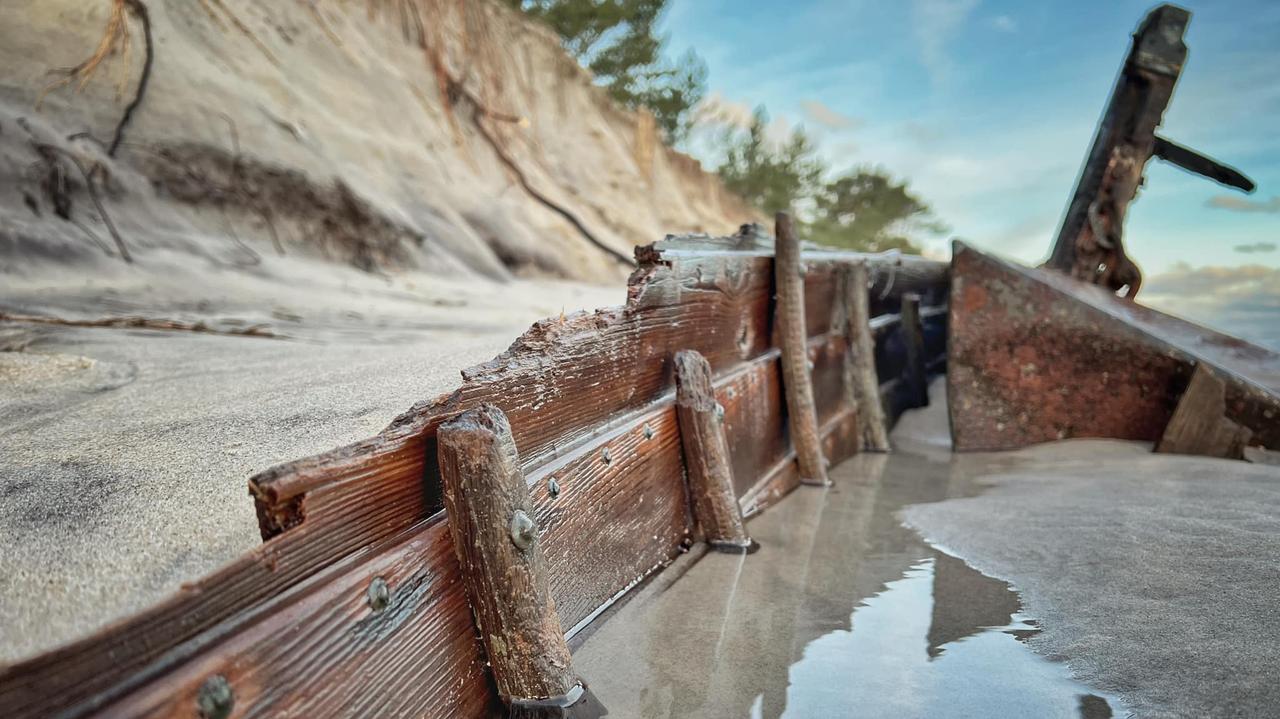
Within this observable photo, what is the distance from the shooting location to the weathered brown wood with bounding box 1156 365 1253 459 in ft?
9.97

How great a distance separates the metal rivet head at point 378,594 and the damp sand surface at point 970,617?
51 cm

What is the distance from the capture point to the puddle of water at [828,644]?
1403mm

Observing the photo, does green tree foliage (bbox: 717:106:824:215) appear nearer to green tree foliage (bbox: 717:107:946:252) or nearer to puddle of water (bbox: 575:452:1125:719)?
green tree foliage (bbox: 717:107:946:252)

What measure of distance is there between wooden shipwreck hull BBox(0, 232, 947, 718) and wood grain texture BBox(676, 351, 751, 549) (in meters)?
0.04

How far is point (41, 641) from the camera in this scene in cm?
81

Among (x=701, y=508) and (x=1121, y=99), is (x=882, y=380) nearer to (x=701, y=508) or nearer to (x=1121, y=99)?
(x=1121, y=99)

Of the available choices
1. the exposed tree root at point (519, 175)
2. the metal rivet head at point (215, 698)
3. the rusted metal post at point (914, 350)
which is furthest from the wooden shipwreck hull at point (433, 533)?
the exposed tree root at point (519, 175)

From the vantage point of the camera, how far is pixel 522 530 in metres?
1.34

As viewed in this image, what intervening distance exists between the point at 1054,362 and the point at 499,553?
3.31 m

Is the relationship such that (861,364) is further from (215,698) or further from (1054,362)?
(215,698)

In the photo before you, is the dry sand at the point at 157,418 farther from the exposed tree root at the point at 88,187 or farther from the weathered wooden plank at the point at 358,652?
the exposed tree root at the point at 88,187

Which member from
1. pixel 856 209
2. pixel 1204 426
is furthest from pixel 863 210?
pixel 1204 426

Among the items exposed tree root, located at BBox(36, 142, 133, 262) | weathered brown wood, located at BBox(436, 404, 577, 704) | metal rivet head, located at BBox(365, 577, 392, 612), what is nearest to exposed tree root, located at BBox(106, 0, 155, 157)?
exposed tree root, located at BBox(36, 142, 133, 262)

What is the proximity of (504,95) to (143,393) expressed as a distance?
10.9 metres
